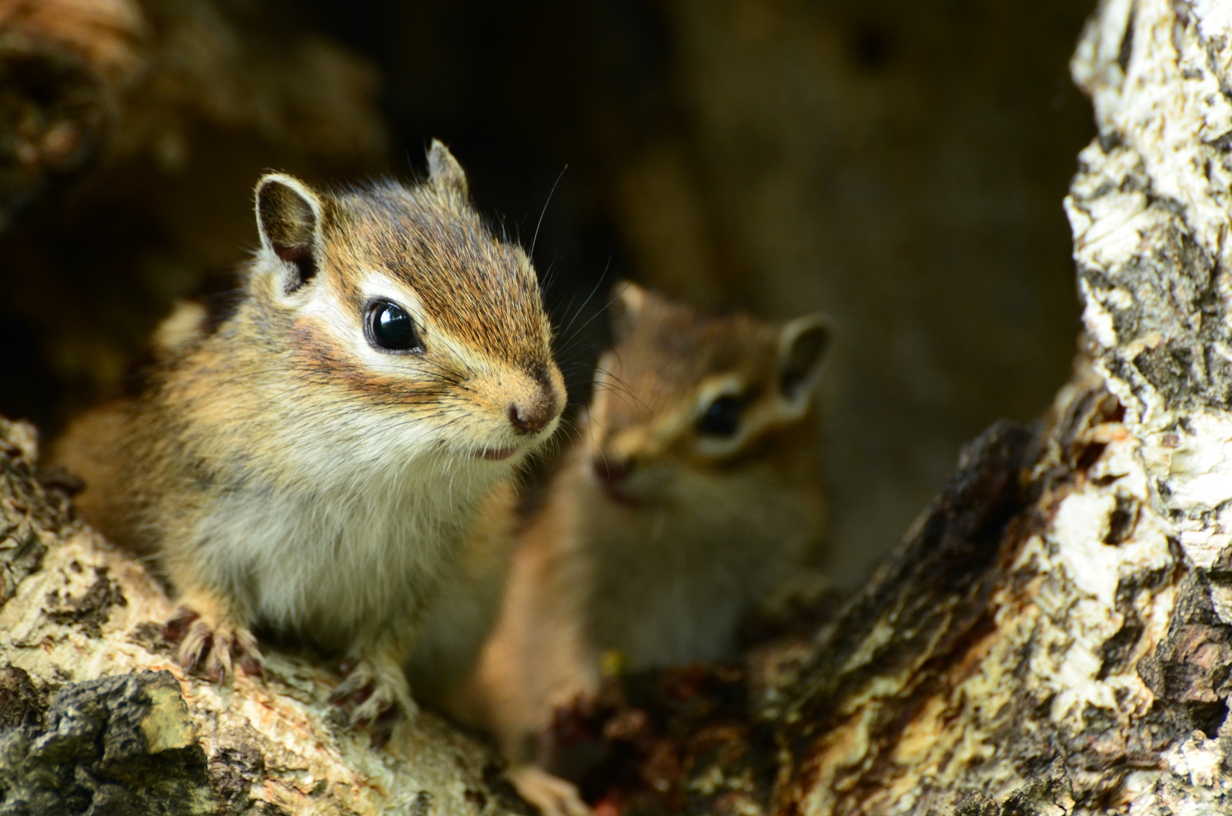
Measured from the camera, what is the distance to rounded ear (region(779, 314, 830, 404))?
232 inches

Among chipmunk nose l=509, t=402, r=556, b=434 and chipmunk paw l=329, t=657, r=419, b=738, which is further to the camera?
chipmunk paw l=329, t=657, r=419, b=738

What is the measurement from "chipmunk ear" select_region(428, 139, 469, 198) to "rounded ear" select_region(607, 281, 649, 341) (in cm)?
161

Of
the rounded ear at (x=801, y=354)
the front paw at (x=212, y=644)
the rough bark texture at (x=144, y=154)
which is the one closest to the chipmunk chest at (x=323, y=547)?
the front paw at (x=212, y=644)

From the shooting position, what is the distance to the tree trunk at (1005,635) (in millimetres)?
2910

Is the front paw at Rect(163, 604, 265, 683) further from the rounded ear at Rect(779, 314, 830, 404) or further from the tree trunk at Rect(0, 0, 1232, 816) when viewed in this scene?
the rounded ear at Rect(779, 314, 830, 404)

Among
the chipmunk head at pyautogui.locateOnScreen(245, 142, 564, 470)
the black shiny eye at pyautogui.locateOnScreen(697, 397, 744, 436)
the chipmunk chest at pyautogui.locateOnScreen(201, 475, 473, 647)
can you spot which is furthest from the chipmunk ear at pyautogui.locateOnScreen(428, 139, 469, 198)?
the black shiny eye at pyautogui.locateOnScreen(697, 397, 744, 436)

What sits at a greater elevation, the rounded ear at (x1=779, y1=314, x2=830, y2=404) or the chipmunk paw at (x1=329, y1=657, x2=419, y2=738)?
the rounded ear at (x1=779, y1=314, x2=830, y2=404)

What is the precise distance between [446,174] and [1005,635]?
252cm

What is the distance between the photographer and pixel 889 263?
7.51 meters

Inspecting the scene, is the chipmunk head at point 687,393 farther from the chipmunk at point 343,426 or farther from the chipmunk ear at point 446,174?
the chipmunk at point 343,426

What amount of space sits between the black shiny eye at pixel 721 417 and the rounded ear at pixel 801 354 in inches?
19.4

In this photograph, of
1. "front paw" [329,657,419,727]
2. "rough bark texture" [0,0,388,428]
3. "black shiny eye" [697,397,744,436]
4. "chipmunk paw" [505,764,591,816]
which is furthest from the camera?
"black shiny eye" [697,397,744,436]

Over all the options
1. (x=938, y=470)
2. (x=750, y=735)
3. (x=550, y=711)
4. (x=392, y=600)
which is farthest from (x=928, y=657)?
(x=938, y=470)

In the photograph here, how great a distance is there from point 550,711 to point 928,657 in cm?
214
